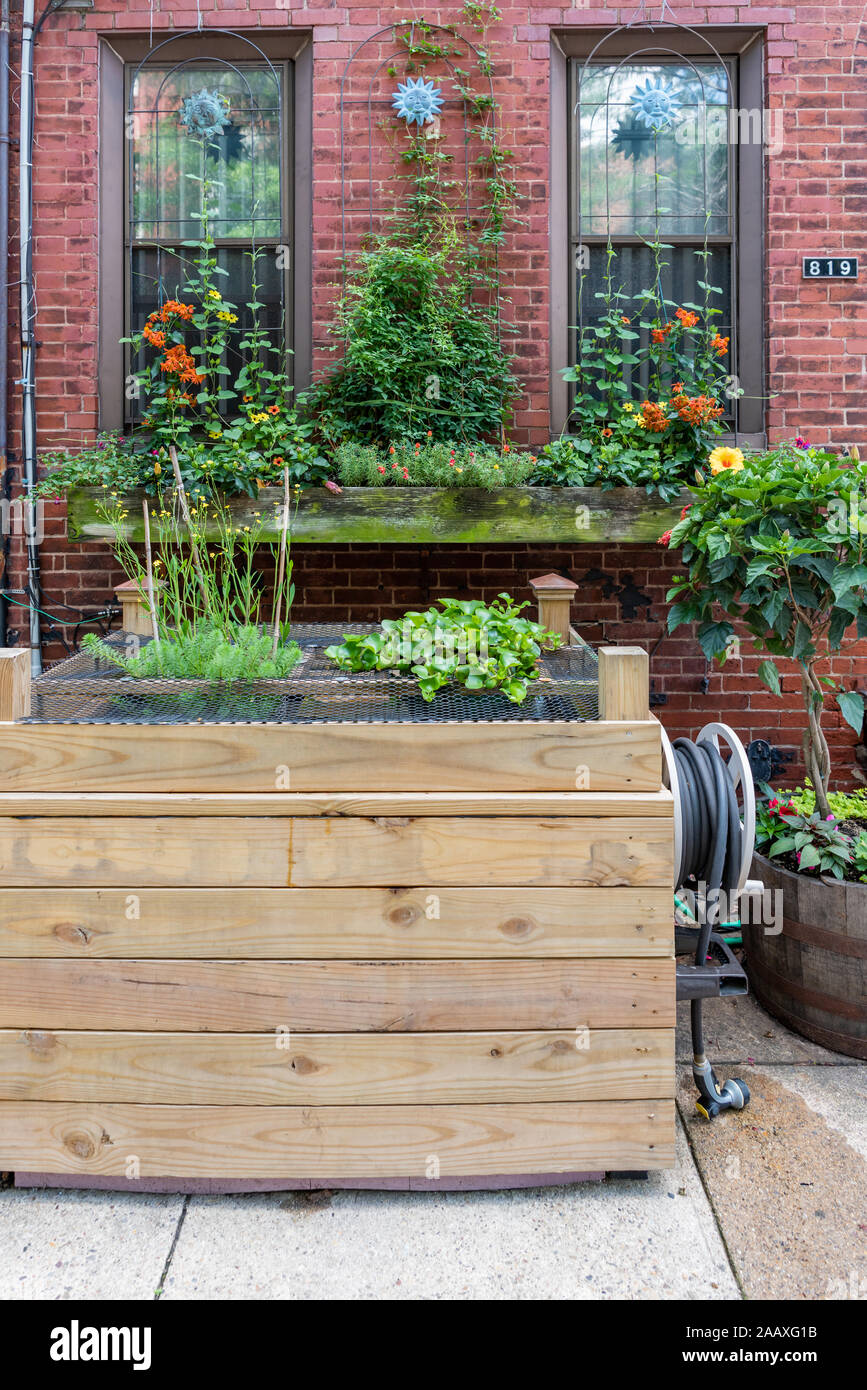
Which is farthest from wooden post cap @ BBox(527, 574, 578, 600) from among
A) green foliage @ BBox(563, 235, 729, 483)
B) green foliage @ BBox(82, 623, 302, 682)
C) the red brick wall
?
green foliage @ BBox(82, 623, 302, 682)

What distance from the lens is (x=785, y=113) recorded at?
424 cm

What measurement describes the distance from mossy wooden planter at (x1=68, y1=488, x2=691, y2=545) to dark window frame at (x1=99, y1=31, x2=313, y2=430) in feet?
2.64

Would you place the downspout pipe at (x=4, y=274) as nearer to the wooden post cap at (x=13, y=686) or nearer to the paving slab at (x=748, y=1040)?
the wooden post cap at (x=13, y=686)

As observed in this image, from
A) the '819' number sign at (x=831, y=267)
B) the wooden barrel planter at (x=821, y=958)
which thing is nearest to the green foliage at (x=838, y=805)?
the wooden barrel planter at (x=821, y=958)

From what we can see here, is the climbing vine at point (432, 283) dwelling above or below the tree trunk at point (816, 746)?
above

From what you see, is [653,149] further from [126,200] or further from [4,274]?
[4,274]

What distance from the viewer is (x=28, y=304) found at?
169 inches

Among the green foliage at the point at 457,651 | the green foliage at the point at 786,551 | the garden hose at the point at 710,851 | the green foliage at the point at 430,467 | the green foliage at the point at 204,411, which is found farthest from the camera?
the green foliage at the point at 204,411

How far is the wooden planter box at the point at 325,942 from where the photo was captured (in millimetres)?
2143

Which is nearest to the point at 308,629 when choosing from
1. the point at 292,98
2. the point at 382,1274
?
the point at 382,1274

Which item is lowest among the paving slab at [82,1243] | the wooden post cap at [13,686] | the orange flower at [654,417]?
the paving slab at [82,1243]

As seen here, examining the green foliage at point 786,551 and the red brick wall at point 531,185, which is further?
the red brick wall at point 531,185

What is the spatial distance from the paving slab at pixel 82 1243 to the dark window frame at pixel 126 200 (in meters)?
3.36

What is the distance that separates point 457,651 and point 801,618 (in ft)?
4.10
